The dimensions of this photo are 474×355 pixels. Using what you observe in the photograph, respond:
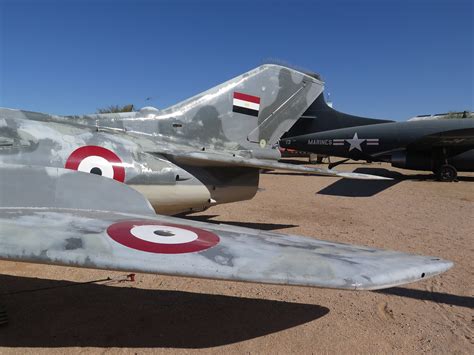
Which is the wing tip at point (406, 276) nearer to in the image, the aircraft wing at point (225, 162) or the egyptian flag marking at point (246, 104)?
the aircraft wing at point (225, 162)

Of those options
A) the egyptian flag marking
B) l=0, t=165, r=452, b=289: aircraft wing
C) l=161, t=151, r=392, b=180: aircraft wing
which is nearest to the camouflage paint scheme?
l=161, t=151, r=392, b=180: aircraft wing

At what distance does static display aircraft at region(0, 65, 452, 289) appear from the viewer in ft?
8.39

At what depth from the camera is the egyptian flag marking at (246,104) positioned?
7100 mm

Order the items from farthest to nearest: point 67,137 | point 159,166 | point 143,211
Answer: point 159,166 → point 67,137 → point 143,211

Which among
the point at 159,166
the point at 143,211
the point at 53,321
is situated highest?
the point at 159,166

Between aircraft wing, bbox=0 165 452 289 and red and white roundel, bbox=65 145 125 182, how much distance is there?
0.99 metres

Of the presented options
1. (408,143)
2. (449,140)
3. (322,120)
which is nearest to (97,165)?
(408,143)

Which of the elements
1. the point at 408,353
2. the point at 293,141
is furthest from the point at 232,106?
the point at 293,141

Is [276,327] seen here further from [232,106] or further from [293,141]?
[293,141]

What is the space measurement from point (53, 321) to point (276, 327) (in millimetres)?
2357

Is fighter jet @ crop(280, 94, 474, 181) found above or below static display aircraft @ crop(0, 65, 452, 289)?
above

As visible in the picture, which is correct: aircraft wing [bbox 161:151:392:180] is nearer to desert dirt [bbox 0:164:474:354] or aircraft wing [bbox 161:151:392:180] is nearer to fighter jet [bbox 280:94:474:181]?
desert dirt [bbox 0:164:474:354]

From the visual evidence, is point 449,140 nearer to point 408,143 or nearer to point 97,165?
point 408,143

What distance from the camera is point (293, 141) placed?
73.8 feet
